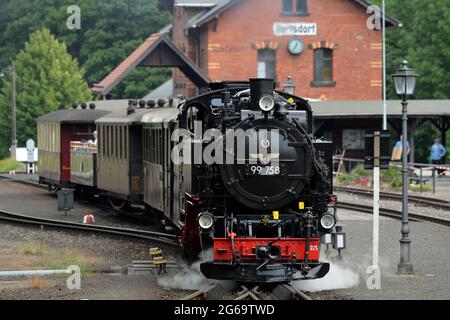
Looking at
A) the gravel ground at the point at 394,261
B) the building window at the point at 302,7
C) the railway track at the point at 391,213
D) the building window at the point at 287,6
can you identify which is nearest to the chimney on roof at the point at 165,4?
the building window at the point at 287,6

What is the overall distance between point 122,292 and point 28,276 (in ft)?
6.67

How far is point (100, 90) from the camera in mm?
47031

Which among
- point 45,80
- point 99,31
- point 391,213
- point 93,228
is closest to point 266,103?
point 93,228

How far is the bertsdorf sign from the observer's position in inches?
1962

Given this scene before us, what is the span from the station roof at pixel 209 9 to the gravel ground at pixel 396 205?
53.3 feet

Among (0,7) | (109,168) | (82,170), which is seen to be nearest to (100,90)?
(82,170)

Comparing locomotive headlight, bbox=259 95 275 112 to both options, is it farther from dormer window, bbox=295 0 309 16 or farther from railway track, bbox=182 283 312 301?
dormer window, bbox=295 0 309 16

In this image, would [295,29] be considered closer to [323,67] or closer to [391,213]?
[323,67]

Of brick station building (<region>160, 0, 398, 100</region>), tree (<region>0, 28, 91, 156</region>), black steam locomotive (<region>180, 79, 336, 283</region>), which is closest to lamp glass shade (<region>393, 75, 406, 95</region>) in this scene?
black steam locomotive (<region>180, 79, 336, 283</region>)

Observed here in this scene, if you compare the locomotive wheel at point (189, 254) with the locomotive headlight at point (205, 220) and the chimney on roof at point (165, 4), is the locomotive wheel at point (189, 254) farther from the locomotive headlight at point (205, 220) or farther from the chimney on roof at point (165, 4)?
the chimney on roof at point (165, 4)

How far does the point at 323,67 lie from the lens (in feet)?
168

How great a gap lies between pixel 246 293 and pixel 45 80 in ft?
160

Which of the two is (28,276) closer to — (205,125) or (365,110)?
(205,125)

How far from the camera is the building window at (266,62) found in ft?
165
